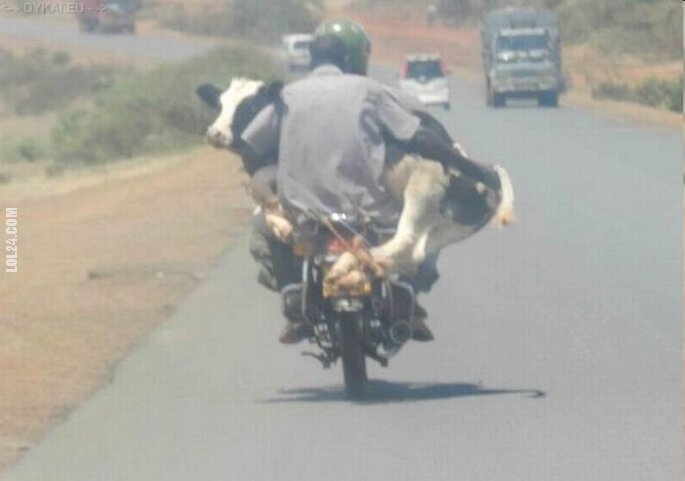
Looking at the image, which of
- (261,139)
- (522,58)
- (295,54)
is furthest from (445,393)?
(295,54)

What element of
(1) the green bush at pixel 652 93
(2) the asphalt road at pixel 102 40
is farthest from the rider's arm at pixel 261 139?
(2) the asphalt road at pixel 102 40

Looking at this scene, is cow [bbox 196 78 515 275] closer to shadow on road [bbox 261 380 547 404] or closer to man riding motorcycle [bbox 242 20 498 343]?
man riding motorcycle [bbox 242 20 498 343]

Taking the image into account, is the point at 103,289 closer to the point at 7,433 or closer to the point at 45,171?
the point at 7,433

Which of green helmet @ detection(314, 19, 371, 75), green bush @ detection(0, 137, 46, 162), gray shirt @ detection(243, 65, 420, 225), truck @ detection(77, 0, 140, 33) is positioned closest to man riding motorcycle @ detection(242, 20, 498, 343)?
gray shirt @ detection(243, 65, 420, 225)

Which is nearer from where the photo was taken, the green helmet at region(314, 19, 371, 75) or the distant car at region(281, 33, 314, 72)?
the green helmet at region(314, 19, 371, 75)

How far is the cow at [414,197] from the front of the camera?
1007cm

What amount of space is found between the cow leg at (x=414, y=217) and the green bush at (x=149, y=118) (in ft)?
123

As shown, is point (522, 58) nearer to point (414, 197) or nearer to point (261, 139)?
point (261, 139)

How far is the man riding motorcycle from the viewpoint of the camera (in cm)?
1002

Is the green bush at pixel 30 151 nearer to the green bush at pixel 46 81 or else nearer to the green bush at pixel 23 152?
the green bush at pixel 23 152

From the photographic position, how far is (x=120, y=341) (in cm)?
1338

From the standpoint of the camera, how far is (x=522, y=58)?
5738 centimetres

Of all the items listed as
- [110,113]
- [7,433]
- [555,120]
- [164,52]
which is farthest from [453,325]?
[164,52]

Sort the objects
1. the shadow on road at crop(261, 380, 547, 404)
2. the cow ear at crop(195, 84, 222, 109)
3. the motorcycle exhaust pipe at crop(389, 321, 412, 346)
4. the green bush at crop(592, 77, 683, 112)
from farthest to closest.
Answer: the green bush at crop(592, 77, 683, 112)
the cow ear at crop(195, 84, 222, 109)
the shadow on road at crop(261, 380, 547, 404)
the motorcycle exhaust pipe at crop(389, 321, 412, 346)
